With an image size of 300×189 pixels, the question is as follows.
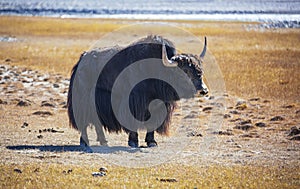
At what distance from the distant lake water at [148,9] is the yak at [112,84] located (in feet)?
190

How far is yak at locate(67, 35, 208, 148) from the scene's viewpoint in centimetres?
1284

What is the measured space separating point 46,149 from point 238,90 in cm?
1266

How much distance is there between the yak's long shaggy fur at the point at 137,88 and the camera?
1288cm

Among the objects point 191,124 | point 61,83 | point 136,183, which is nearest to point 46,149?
point 136,183

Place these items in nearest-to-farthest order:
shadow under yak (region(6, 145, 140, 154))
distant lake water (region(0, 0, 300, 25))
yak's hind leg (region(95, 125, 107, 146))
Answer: shadow under yak (region(6, 145, 140, 154)) → yak's hind leg (region(95, 125, 107, 146)) → distant lake water (region(0, 0, 300, 25))

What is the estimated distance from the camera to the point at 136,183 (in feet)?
31.3

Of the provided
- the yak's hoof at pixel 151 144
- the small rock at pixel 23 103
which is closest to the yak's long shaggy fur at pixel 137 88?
the yak's hoof at pixel 151 144

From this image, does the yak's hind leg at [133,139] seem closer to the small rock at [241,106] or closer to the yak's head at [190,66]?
the yak's head at [190,66]

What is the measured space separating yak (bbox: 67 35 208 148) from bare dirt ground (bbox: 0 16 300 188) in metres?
0.51

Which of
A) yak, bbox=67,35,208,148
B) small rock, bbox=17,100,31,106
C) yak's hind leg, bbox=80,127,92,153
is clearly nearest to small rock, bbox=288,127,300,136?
yak, bbox=67,35,208,148

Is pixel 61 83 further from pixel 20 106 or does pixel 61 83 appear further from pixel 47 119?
pixel 47 119

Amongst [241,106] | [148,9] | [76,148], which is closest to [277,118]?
[241,106]

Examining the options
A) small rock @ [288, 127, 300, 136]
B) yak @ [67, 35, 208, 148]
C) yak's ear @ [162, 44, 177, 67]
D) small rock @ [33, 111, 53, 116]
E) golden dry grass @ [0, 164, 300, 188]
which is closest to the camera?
golden dry grass @ [0, 164, 300, 188]

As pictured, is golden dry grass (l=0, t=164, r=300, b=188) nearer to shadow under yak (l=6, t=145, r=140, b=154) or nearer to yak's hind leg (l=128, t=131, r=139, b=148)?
shadow under yak (l=6, t=145, r=140, b=154)
